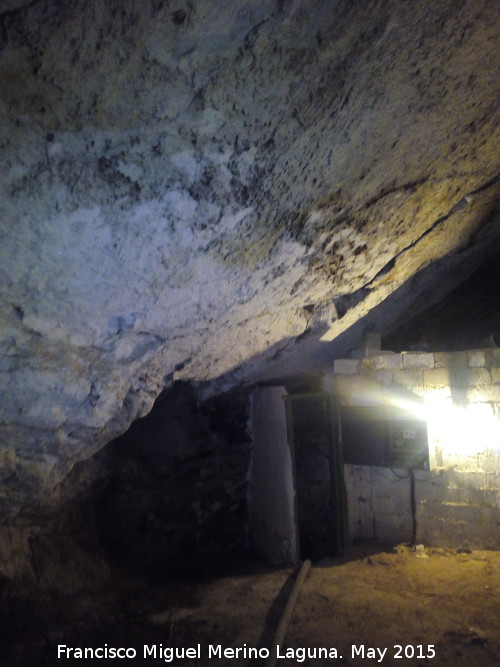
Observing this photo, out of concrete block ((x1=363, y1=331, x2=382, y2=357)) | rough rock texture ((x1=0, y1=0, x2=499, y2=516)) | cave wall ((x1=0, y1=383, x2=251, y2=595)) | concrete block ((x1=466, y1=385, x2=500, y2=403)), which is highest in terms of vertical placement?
rough rock texture ((x1=0, y1=0, x2=499, y2=516))

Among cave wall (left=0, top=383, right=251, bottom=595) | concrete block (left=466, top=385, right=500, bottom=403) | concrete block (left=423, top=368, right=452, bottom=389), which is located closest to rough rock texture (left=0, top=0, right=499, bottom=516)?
cave wall (left=0, top=383, right=251, bottom=595)

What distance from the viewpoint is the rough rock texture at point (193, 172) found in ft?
6.72

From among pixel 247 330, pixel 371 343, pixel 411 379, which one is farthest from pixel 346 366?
pixel 247 330

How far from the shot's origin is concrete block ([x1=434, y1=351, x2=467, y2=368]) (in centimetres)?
569

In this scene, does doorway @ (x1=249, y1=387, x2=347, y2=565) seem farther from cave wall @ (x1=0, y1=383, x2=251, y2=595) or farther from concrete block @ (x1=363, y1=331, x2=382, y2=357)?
concrete block @ (x1=363, y1=331, x2=382, y2=357)

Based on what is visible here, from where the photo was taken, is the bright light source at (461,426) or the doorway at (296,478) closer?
the bright light source at (461,426)

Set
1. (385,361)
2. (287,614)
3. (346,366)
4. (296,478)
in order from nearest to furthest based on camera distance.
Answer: (287,614) < (385,361) < (346,366) < (296,478)

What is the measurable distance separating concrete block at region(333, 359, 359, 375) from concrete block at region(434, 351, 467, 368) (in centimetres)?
110

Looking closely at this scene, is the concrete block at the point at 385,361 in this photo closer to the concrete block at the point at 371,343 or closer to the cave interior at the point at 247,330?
the cave interior at the point at 247,330

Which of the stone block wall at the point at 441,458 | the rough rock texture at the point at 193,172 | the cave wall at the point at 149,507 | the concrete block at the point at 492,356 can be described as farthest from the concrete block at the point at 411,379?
the cave wall at the point at 149,507

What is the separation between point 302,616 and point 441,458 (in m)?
2.64

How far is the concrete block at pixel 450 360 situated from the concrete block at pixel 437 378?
0.07 meters

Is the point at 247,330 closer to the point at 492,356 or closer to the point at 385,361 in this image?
the point at 385,361

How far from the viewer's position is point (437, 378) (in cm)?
585
